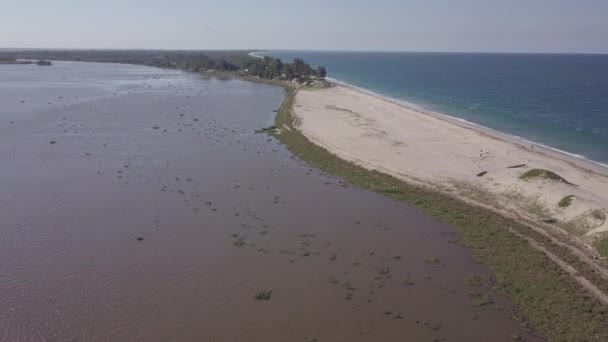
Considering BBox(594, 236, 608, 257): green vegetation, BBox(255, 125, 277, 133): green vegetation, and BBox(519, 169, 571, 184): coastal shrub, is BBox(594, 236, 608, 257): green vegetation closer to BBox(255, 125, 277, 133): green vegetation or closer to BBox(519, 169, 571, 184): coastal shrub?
BBox(519, 169, 571, 184): coastal shrub

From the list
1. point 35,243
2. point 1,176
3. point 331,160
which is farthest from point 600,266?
point 1,176

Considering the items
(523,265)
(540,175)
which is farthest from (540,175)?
(523,265)

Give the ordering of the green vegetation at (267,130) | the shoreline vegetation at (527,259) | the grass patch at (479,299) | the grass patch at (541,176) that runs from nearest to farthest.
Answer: the shoreline vegetation at (527,259) → the grass patch at (479,299) → the grass patch at (541,176) → the green vegetation at (267,130)

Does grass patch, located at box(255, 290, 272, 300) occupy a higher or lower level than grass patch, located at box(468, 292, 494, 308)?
lower

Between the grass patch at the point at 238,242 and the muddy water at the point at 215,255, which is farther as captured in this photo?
the grass patch at the point at 238,242

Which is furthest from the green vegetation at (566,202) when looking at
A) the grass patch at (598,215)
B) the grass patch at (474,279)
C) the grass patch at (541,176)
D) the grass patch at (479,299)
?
the grass patch at (479,299)

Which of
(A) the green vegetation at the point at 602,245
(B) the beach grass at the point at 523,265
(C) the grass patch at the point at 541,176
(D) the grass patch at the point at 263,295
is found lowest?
(D) the grass patch at the point at 263,295

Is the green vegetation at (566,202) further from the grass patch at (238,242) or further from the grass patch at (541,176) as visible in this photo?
the grass patch at (238,242)

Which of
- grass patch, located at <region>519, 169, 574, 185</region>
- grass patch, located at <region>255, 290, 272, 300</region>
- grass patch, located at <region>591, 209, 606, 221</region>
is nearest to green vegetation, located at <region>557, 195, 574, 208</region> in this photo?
grass patch, located at <region>591, 209, 606, 221</region>
